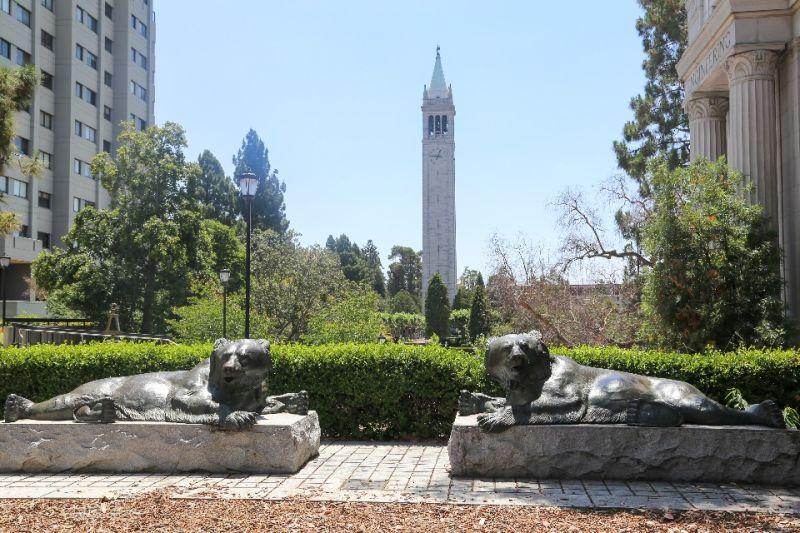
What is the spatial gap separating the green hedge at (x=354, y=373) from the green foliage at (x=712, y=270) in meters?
3.18

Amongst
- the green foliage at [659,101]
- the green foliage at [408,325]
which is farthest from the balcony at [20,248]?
the green foliage at [659,101]

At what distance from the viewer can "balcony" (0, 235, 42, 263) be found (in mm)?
41062

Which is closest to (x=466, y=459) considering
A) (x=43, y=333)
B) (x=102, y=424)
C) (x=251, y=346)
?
(x=251, y=346)

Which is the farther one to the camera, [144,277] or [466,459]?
[144,277]

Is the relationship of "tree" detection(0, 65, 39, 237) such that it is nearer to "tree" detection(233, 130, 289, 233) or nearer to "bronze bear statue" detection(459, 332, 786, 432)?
"bronze bear statue" detection(459, 332, 786, 432)

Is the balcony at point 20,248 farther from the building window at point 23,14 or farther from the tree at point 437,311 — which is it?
the tree at point 437,311

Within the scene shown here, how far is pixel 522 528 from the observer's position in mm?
5035

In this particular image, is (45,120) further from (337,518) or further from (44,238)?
(337,518)

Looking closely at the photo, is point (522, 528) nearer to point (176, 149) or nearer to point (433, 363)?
point (433, 363)

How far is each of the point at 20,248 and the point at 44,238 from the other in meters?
4.31

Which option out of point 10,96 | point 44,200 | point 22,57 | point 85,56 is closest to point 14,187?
point 44,200

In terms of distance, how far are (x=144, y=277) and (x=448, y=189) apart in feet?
156

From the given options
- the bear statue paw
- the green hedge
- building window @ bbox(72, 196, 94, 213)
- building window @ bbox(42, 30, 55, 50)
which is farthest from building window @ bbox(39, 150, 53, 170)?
the bear statue paw

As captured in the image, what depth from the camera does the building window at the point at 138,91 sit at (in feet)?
182
